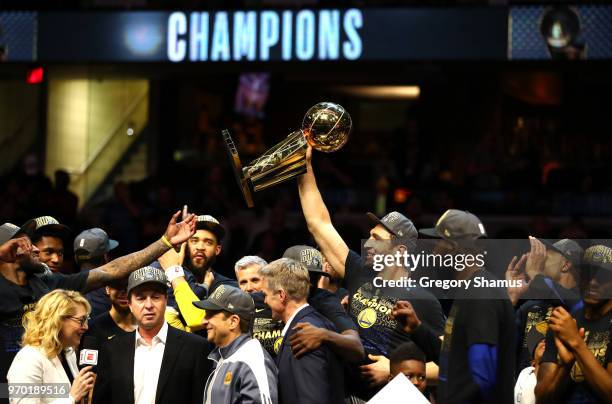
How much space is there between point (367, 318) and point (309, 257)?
20.6 inches

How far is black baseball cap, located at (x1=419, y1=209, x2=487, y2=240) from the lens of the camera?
Result: 5.44 m

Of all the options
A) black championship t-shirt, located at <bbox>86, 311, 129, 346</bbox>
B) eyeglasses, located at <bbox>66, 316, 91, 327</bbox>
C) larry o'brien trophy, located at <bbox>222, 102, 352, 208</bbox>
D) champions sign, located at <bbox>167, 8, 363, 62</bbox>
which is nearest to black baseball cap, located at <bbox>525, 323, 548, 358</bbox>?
larry o'brien trophy, located at <bbox>222, 102, 352, 208</bbox>

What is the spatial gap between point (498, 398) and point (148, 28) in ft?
28.7

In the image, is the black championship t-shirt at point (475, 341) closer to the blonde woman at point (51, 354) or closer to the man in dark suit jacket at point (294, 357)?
the man in dark suit jacket at point (294, 357)

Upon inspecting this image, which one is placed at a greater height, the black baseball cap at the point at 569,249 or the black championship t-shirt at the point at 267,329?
the black baseball cap at the point at 569,249

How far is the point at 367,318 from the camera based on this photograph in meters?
6.17

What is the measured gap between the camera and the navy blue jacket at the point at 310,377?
17.8ft

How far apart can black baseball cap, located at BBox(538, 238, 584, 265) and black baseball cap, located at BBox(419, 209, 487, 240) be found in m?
0.37

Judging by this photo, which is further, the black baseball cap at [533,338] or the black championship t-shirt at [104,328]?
the black championship t-shirt at [104,328]

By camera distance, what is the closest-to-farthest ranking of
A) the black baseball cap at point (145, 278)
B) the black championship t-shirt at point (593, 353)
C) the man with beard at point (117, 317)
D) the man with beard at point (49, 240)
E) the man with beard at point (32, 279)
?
Result: the black championship t-shirt at point (593, 353), the black baseball cap at point (145, 278), the man with beard at point (32, 279), the man with beard at point (117, 317), the man with beard at point (49, 240)

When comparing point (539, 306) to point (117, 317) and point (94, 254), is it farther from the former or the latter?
point (94, 254)

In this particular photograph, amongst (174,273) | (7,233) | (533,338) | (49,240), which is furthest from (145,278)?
(533,338)

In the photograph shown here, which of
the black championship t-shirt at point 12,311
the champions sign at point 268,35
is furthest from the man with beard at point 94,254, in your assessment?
the champions sign at point 268,35

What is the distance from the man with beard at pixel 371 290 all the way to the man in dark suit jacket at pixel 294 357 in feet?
1.12
